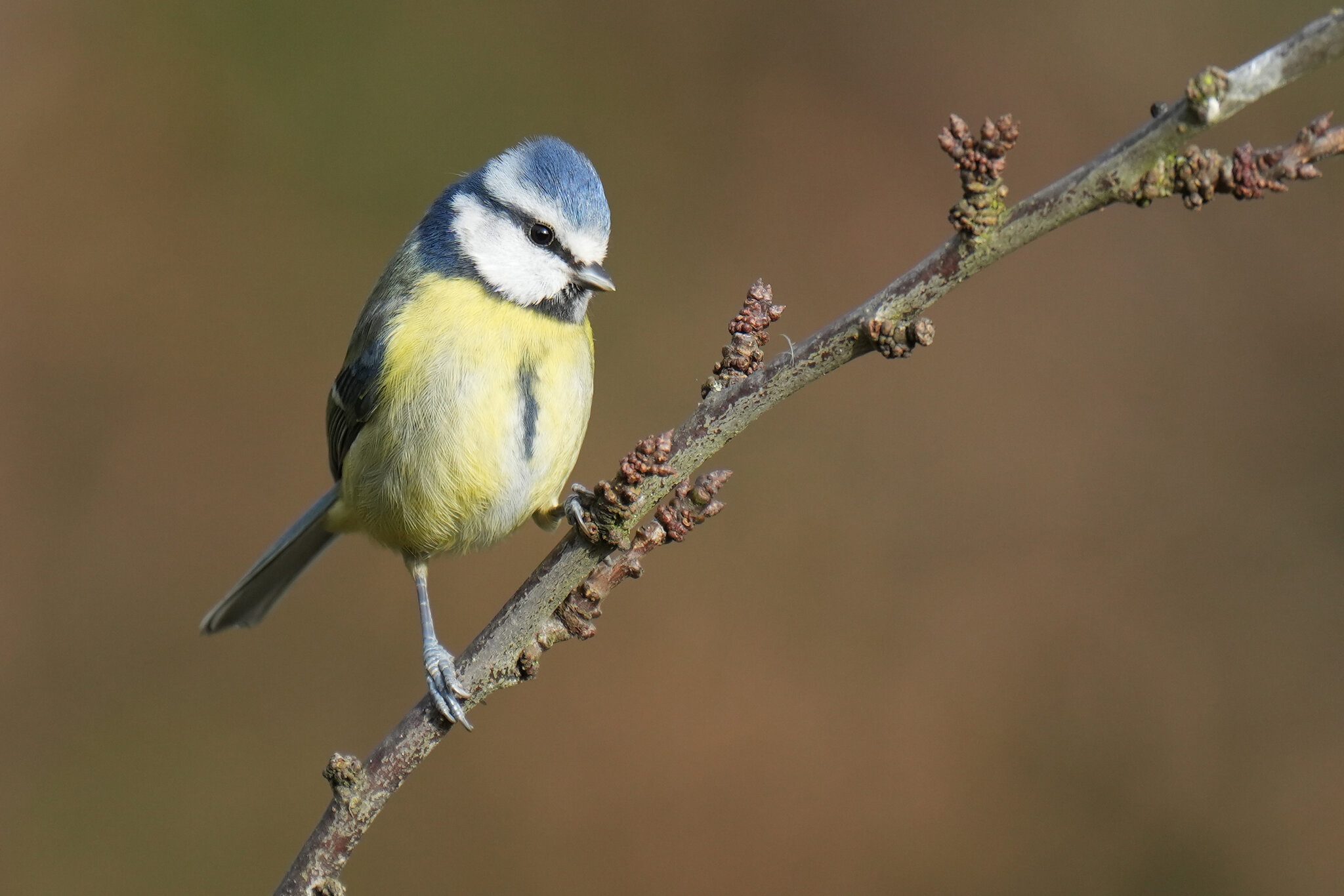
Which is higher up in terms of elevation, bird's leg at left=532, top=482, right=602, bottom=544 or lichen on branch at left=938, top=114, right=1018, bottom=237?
lichen on branch at left=938, top=114, right=1018, bottom=237

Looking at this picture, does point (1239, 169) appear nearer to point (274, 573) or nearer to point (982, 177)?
point (982, 177)

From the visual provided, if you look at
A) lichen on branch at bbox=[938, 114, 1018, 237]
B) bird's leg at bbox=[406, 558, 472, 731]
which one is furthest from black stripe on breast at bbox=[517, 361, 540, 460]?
lichen on branch at bbox=[938, 114, 1018, 237]

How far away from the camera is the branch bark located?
112cm

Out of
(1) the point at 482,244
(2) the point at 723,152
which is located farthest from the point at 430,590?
(2) the point at 723,152

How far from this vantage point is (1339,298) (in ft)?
12.7

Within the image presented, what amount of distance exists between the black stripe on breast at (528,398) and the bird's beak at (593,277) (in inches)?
8.6

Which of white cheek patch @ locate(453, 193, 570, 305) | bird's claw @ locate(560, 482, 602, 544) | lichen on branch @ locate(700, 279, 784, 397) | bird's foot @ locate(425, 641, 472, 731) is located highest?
white cheek patch @ locate(453, 193, 570, 305)

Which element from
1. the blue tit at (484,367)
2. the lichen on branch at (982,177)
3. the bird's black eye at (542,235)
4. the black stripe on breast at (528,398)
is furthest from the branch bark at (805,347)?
the bird's black eye at (542,235)

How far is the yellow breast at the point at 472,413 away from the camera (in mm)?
2248

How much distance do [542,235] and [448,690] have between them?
1.04 m

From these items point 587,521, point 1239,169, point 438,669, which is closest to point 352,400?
point 438,669

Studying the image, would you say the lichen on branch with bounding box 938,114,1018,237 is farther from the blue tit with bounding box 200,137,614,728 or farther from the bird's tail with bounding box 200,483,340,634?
the bird's tail with bounding box 200,483,340,634

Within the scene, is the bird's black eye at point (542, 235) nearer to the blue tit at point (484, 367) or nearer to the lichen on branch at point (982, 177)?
the blue tit at point (484, 367)

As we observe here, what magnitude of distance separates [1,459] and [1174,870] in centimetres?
412
